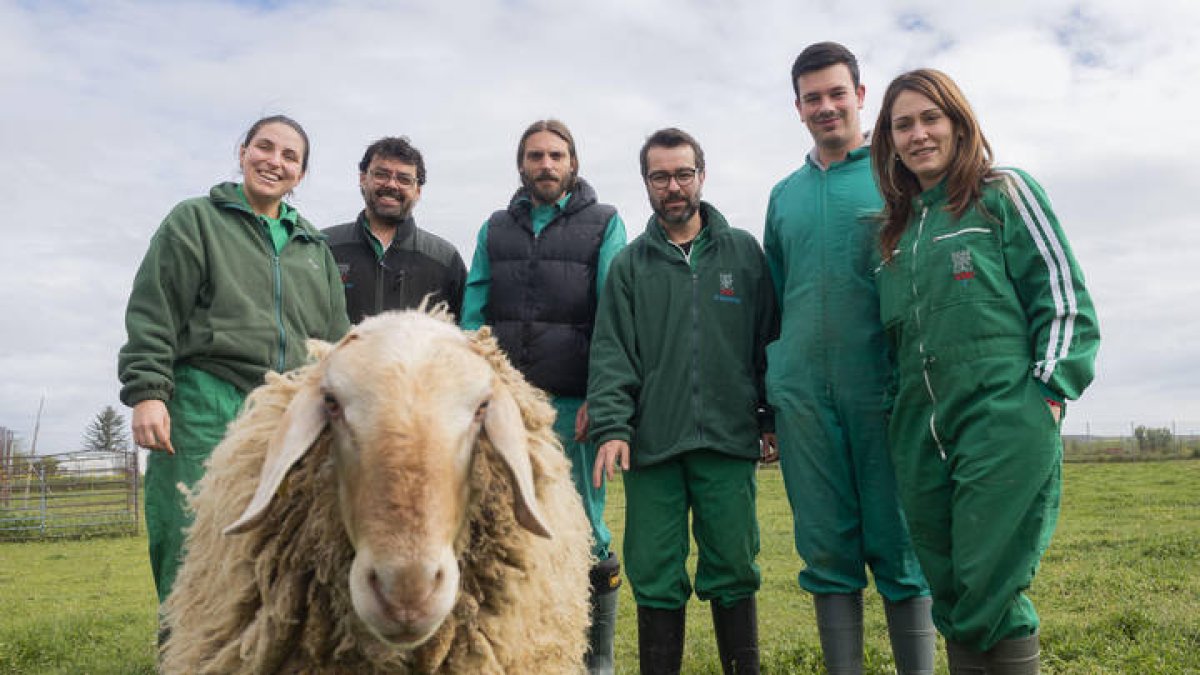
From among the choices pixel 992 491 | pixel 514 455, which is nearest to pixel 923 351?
pixel 992 491

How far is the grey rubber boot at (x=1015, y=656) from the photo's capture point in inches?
124

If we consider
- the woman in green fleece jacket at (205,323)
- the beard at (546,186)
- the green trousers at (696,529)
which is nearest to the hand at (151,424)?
the woman in green fleece jacket at (205,323)

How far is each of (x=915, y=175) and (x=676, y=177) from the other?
119 centimetres

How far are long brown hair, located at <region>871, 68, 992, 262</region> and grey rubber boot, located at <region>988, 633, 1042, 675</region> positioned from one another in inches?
61.9

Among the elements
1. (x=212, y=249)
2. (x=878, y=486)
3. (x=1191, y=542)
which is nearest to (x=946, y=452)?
(x=878, y=486)

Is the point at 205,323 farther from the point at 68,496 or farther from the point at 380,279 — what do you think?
the point at 68,496

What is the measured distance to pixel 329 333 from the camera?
169 inches

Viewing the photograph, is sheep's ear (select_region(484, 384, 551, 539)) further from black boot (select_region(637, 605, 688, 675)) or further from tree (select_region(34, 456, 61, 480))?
tree (select_region(34, 456, 61, 480))

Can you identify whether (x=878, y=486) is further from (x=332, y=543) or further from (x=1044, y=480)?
(x=332, y=543)

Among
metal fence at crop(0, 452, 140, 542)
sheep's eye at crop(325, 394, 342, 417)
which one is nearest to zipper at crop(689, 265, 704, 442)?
sheep's eye at crop(325, 394, 342, 417)

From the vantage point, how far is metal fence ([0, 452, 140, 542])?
22.8 meters

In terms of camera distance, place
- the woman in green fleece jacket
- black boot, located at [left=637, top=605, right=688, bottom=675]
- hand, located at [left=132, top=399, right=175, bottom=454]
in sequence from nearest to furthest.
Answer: hand, located at [left=132, top=399, right=175, bottom=454] < the woman in green fleece jacket < black boot, located at [left=637, top=605, right=688, bottom=675]

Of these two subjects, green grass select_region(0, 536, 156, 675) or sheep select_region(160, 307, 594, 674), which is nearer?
sheep select_region(160, 307, 594, 674)

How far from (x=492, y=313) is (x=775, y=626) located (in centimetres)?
452
